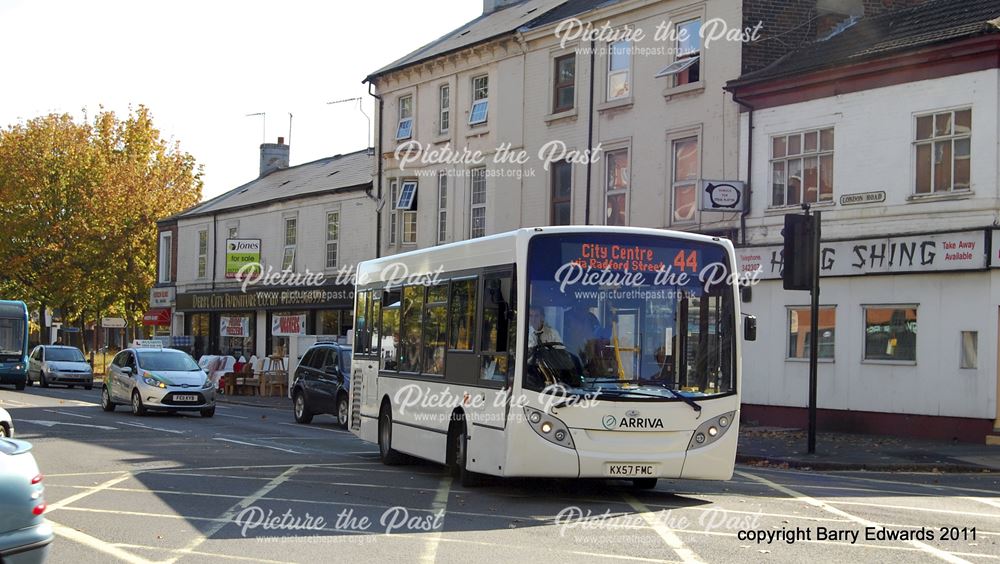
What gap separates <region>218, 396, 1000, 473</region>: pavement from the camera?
58.7 ft

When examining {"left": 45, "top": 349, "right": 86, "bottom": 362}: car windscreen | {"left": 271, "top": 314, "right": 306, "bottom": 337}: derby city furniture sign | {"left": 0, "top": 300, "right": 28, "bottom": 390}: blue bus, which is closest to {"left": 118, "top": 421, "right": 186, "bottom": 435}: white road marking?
{"left": 271, "top": 314, "right": 306, "bottom": 337}: derby city furniture sign

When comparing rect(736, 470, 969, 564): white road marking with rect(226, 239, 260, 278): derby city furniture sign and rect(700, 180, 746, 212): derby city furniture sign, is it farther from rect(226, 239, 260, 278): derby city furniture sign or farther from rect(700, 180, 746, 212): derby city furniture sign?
rect(226, 239, 260, 278): derby city furniture sign

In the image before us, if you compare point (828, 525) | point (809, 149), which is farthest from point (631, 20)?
point (828, 525)

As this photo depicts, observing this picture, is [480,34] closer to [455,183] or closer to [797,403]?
[455,183]

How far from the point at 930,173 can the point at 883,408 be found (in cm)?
439

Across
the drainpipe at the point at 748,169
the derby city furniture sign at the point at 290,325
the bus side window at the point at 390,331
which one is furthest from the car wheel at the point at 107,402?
the derby city furniture sign at the point at 290,325

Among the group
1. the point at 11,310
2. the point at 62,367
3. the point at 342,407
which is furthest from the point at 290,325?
the point at 342,407

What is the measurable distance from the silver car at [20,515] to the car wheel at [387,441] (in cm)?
917

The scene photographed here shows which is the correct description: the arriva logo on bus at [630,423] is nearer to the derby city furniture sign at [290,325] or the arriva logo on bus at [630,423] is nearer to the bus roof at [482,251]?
the bus roof at [482,251]

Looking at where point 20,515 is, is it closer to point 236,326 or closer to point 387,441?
point 387,441

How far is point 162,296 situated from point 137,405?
3165 cm

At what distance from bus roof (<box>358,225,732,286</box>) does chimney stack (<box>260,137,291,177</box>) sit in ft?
139

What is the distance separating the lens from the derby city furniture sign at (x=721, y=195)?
85.1 feet

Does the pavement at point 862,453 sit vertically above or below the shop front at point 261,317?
below
